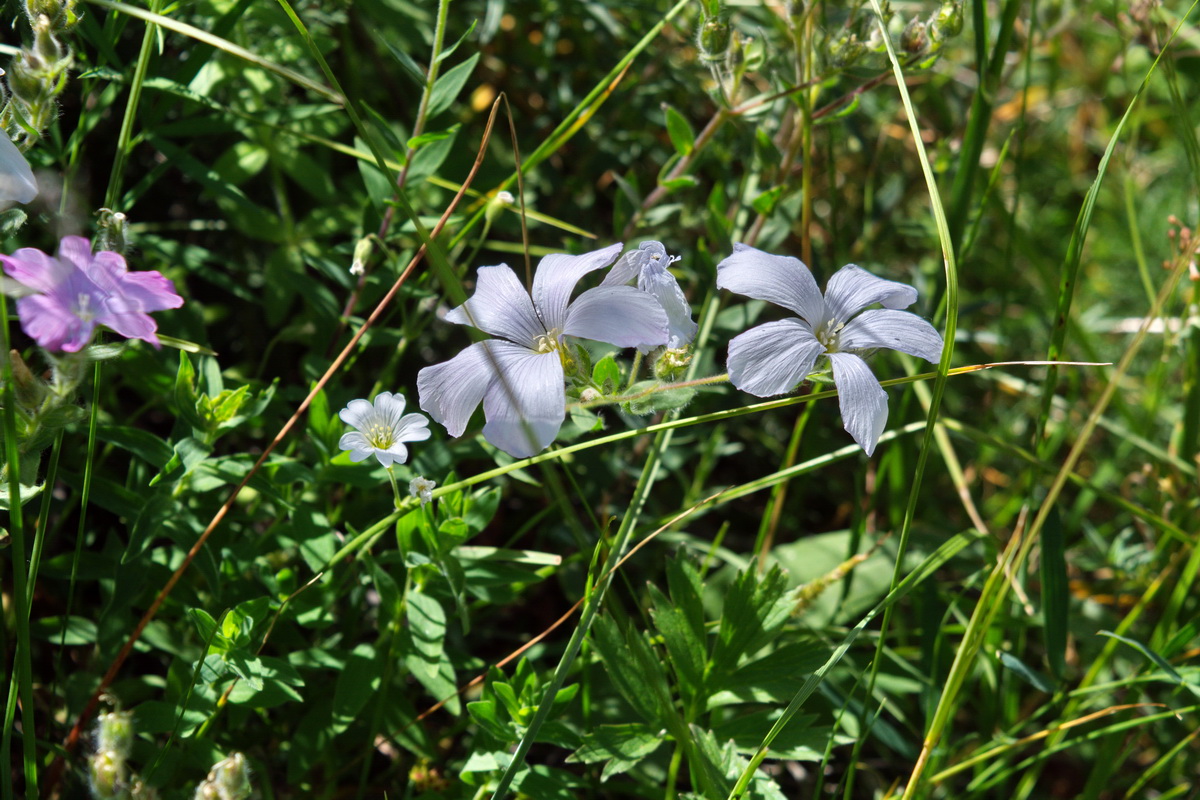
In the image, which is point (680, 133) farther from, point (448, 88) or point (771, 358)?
point (771, 358)

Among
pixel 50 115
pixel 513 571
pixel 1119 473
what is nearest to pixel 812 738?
pixel 513 571

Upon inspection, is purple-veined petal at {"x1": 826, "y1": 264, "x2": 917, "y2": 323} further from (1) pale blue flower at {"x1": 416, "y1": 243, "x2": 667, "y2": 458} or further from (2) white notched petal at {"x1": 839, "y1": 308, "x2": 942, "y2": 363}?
(1) pale blue flower at {"x1": 416, "y1": 243, "x2": 667, "y2": 458}

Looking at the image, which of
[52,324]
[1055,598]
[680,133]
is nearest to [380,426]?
[52,324]

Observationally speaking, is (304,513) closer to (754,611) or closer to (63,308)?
(63,308)

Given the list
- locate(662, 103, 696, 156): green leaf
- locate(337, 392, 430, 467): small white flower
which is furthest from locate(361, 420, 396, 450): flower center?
locate(662, 103, 696, 156): green leaf

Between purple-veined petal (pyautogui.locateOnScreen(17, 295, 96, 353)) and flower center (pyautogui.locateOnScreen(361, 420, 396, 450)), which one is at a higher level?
purple-veined petal (pyautogui.locateOnScreen(17, 295, 96, 353))

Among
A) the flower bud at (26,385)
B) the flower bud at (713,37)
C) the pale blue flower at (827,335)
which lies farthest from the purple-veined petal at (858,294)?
the flower bud at (26,385)

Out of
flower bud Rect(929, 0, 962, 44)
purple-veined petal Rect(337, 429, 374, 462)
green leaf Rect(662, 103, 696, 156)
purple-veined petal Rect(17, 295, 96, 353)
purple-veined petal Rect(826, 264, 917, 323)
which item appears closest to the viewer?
purple-veined petal Rect(17, 295, 96, 353)
